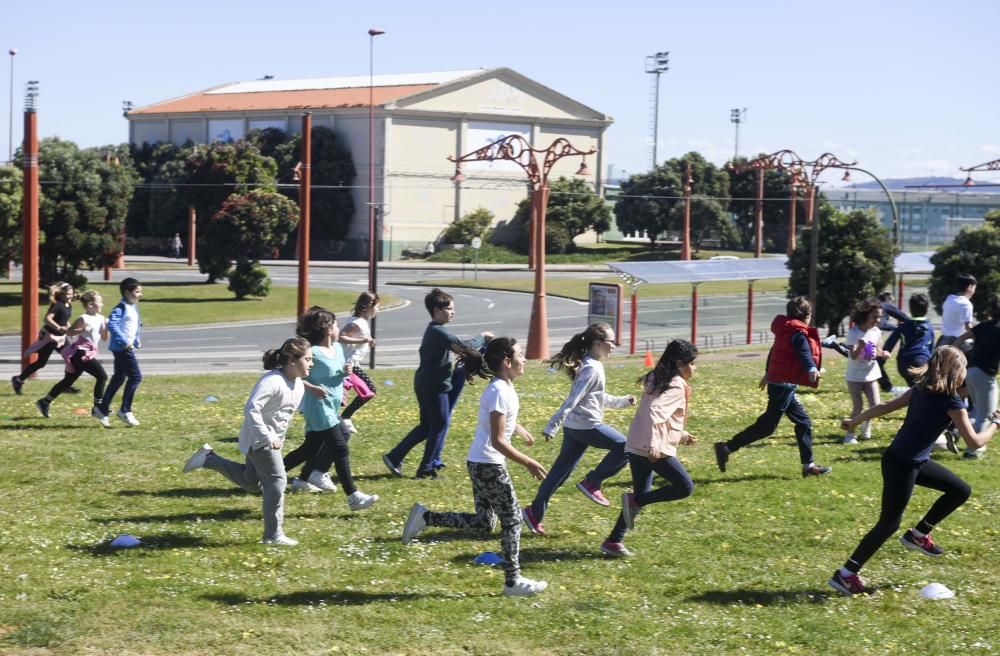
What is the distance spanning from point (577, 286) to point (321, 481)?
52355mm

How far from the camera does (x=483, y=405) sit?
8953 millimetres

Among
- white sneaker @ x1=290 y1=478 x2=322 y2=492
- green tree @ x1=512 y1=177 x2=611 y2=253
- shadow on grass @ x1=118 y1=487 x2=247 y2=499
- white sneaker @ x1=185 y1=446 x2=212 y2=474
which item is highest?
green tree @ x1=512 y1=177 x2=611 y2=253

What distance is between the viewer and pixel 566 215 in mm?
85750

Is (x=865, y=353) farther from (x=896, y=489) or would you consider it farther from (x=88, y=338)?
(x=88, y=338)

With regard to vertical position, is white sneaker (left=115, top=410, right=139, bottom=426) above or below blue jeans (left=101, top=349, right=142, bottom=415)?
below

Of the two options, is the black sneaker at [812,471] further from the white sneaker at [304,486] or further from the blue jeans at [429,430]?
the white sneaker at [304,486]

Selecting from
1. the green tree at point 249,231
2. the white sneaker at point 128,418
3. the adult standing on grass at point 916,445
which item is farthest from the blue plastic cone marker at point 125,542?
the green tree at point 249,231

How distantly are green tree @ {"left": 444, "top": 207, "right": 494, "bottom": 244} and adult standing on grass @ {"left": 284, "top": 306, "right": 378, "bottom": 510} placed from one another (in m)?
74.4

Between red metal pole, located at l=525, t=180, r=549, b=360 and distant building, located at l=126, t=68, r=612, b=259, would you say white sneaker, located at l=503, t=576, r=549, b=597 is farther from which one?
distant building, located at l=126, t=68, r=612, b=259

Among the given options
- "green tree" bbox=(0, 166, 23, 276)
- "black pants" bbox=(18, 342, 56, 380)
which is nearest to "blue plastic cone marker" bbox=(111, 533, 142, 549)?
"black pants" bbox=(18, 342, 56, 380)

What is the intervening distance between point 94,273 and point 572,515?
2433 inches

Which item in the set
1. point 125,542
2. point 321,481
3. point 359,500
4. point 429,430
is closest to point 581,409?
point 359,500

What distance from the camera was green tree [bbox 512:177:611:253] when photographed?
84875 millimetres

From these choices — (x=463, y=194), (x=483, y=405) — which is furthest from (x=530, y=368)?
(x=463, y=194)
